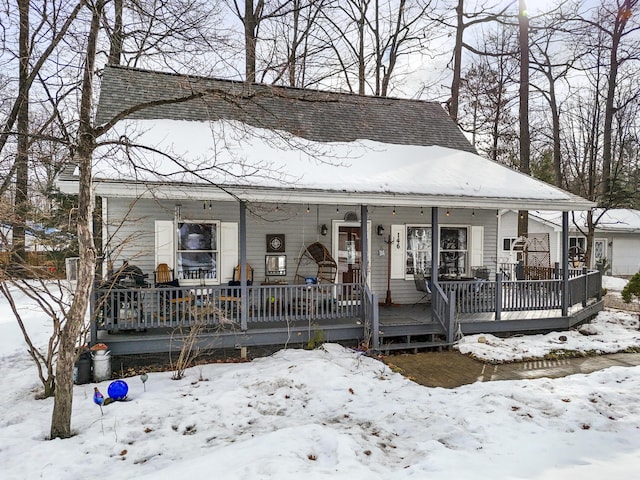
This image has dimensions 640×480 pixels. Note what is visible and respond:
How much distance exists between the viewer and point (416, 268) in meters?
10.8

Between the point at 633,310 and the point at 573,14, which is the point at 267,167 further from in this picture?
the point at 573,14

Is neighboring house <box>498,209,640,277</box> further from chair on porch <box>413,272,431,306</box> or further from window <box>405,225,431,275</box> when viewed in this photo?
chair on porch <box>413,272,431,306</box>

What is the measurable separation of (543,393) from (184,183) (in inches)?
230

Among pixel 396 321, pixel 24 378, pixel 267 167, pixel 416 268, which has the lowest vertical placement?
pixel 24 378

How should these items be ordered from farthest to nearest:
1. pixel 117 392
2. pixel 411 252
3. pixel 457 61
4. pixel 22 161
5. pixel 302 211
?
1. pixel 457 61
2. pixel 411 252
3. pixel 302 211
4. pixel 22 161
5. pixel 117 392

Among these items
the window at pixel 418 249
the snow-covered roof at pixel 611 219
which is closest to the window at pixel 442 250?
the window at pixel 418 249

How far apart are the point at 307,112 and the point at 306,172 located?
3751 mm

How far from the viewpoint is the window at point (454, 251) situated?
10875 mm

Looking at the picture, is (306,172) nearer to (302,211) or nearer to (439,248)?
(302,211)

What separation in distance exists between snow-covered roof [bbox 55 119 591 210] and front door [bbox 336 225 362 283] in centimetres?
183

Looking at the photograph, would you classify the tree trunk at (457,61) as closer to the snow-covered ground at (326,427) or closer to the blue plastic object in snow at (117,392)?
the snow-covered ground at (326,427)

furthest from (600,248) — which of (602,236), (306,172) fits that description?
(306,172)

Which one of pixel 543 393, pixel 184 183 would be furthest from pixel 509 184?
pixel 184 183

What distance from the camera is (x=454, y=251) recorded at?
10.9m
